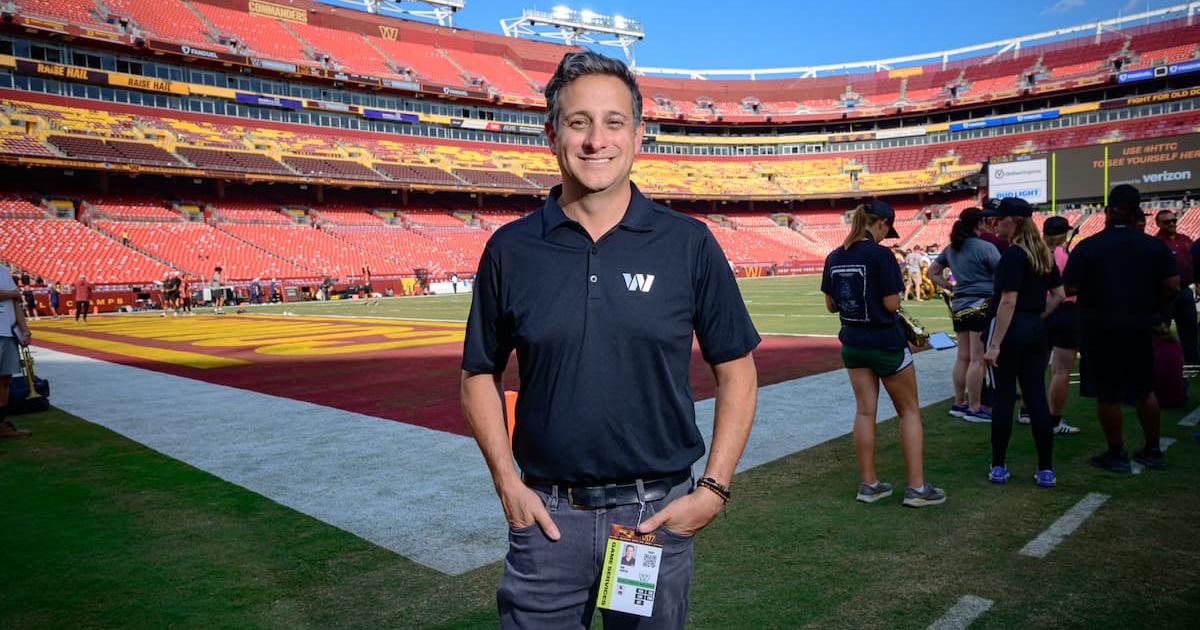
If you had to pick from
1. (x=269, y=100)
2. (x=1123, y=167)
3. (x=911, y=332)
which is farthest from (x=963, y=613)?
(x=269, y=100)

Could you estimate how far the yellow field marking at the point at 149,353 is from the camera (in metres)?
13.0

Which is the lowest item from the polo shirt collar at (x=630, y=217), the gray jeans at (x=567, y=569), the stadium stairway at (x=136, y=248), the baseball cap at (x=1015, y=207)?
the gray jeans at (x=567, y=569)

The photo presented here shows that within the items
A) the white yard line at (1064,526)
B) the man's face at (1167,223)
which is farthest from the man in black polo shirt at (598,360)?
the man's face at (1167,223)

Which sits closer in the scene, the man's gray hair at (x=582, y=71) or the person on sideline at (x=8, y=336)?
the man's gray hair at (x=582, y=71)

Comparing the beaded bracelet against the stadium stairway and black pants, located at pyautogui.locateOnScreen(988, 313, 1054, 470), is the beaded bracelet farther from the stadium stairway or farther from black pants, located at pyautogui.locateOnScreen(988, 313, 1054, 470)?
the stadium stairway

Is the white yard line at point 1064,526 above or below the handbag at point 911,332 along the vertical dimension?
below

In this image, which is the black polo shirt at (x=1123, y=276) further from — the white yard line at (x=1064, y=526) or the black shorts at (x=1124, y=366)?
the white yard line at (x=1064, y=526)

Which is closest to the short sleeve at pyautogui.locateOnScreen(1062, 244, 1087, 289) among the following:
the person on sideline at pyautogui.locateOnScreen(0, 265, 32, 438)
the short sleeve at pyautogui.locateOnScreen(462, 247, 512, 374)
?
the short sleeve at pyautogui.locateOnScreen(462, 247, 512, 374)

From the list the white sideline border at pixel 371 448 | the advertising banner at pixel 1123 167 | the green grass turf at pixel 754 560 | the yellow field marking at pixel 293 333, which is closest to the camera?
the green grass turf at pixel 754 560

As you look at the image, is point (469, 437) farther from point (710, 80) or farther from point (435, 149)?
point (710, 80)

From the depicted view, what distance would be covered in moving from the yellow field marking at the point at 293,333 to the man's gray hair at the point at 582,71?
12756mm

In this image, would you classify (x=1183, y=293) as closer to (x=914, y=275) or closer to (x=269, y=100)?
(x=914, y=275)

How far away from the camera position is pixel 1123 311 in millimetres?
5129

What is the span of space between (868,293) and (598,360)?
3.12 meters
